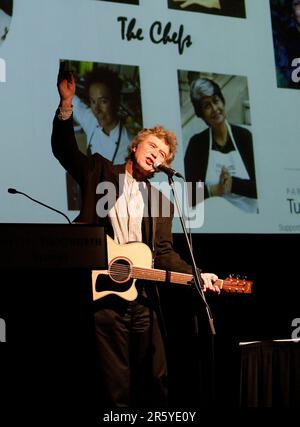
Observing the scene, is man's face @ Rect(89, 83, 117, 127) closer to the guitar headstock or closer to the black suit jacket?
the black suit jacket

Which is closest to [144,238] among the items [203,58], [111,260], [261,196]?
[111,260]

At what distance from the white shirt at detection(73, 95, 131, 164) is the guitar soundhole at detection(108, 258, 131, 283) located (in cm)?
93

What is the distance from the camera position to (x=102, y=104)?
4.57m

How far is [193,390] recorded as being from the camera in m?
4.93

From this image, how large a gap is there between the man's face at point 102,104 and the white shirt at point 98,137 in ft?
0.12

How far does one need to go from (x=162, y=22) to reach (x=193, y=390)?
7.94ft

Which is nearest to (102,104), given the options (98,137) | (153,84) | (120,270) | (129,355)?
(98,137)

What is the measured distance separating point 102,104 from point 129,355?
1607 mm

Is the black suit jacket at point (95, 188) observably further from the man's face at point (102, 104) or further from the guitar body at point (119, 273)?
the man's face at point (102, 104)

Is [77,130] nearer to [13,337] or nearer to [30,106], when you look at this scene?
[30,106]

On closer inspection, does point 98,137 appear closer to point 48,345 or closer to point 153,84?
point 153,84

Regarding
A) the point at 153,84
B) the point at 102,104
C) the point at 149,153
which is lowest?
the point at 149,153

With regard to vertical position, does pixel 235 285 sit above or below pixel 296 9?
below

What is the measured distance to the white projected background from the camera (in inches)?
170
